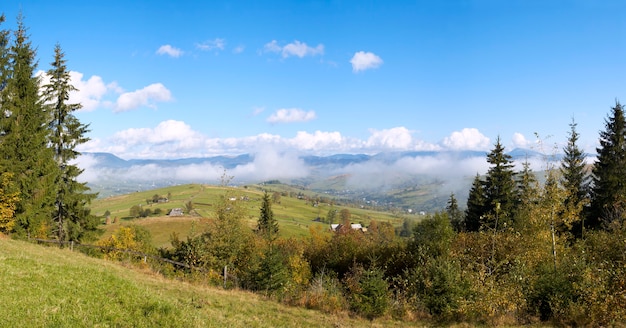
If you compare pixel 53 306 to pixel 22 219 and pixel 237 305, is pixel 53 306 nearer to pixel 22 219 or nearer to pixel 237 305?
pixel 237 305

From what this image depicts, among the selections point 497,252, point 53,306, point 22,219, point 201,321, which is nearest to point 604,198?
point 497,252

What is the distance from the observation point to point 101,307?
406 inches

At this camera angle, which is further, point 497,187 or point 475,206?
point 475,206

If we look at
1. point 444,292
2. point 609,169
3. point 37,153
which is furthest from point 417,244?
point 37,153

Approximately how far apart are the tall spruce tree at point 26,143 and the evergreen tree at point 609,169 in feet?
200

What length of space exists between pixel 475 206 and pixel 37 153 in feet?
182

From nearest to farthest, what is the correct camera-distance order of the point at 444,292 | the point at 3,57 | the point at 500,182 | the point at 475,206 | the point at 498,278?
the point at 444,292
the point at 498,278
the point at 3,57
the point at 500,182
the point at 475,206

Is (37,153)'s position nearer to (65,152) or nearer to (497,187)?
(65,152)

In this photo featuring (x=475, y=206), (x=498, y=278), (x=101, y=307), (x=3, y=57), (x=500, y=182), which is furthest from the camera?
(x=475, y=206)

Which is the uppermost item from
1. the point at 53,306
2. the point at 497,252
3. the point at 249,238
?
the point at 53,306

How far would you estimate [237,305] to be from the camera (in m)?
15.8

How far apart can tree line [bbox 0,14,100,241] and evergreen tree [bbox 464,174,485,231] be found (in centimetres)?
5117

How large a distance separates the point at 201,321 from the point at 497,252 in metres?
25.0

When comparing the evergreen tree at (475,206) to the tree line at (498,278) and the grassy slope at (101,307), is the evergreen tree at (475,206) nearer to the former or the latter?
the tree line at (498,278)
